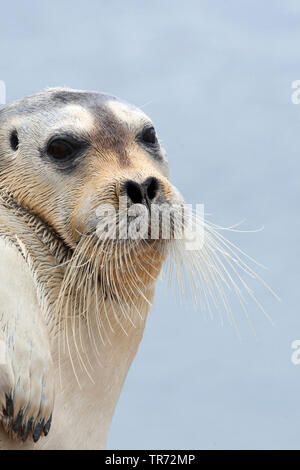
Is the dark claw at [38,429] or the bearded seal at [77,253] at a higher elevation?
the bearded seal at [77,253]

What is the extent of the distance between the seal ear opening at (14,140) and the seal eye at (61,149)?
0.81 ft

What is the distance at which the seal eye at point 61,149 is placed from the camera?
15.0ft

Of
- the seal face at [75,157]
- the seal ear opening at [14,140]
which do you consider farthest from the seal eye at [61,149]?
the seal ear opening at [14,140]

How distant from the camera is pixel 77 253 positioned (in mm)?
4402

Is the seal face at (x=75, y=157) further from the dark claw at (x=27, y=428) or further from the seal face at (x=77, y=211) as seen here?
the dark claw at (x=27, y=428)

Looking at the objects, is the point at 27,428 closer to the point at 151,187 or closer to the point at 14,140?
the point at 151,187

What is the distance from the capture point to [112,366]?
15.2 feet

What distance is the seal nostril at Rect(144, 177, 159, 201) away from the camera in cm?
432

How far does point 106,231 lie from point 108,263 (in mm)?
214

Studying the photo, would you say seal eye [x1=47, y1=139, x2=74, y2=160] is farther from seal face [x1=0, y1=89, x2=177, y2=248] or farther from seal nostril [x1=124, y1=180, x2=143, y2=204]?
seal nostril [x1=124, y1=180, x2=143, y2=204]

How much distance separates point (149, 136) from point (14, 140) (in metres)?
0.74

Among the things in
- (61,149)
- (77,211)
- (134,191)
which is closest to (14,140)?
(61,149)
